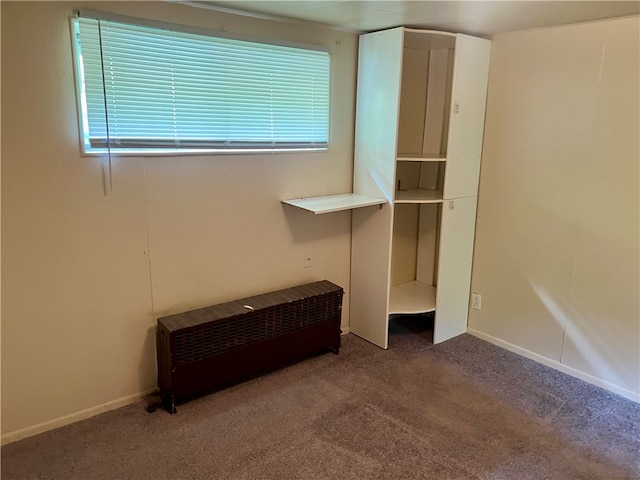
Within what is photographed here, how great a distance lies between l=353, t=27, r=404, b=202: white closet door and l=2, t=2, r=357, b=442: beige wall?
0.46ft

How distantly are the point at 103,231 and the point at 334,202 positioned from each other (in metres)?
1.34

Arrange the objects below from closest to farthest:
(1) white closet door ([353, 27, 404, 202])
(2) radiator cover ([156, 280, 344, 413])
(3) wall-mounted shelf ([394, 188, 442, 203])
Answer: (2) radiator cover ([156, 280, 344, 413]) < (1) white closet door ([353, 27, 404, 202]) < (3) wall-mounted shelf ([394, 188, 442, 203])

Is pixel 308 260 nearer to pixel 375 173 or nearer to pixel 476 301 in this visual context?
pixel 375 173

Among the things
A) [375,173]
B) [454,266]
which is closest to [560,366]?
[454,266]

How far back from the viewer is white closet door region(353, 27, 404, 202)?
2.88m

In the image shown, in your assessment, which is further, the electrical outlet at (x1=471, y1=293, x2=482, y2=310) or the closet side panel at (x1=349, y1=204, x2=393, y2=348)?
the electrical outlet at (x1=471, y1=293, x2=482, y2=310)

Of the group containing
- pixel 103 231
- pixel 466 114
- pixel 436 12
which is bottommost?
pixel 103 231

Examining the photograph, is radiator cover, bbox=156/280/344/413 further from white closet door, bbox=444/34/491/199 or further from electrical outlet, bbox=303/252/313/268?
white closet door, bbox=444/34/491/199

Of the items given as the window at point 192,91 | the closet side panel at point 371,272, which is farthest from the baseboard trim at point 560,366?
the window at point 192,91

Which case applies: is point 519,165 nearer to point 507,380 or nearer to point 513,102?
point 513,102

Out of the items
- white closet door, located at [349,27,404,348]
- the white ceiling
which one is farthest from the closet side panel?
the white ceiling

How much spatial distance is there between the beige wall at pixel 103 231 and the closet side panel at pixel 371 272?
0.45m

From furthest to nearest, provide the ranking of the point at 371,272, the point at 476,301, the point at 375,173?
the point at 476,301 < the point at 371,272 < the point at 375,173

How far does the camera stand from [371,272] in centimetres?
327
